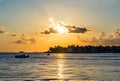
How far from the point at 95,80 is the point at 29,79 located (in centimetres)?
1075

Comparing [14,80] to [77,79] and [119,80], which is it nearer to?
[77,79]

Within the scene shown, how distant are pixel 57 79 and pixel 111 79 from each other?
8.81 m

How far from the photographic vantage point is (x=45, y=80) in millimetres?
57938

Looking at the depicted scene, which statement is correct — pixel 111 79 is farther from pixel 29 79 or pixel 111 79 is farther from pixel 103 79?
pixel 29 79

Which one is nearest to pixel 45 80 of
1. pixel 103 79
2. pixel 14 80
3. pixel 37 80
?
pixel 37 80

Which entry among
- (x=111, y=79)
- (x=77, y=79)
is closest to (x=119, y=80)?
(x=111, y=79)

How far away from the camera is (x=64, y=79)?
60.3m

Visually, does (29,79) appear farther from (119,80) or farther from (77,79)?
(119,80)

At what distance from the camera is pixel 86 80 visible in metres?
57.8

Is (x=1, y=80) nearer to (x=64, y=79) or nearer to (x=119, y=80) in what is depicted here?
(x=64, y=79)

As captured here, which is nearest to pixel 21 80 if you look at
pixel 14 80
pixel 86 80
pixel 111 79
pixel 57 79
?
pixel 14 80

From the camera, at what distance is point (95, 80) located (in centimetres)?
5812

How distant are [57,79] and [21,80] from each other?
598cm

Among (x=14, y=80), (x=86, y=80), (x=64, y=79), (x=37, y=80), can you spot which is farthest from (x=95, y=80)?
(x=14, y=80)
